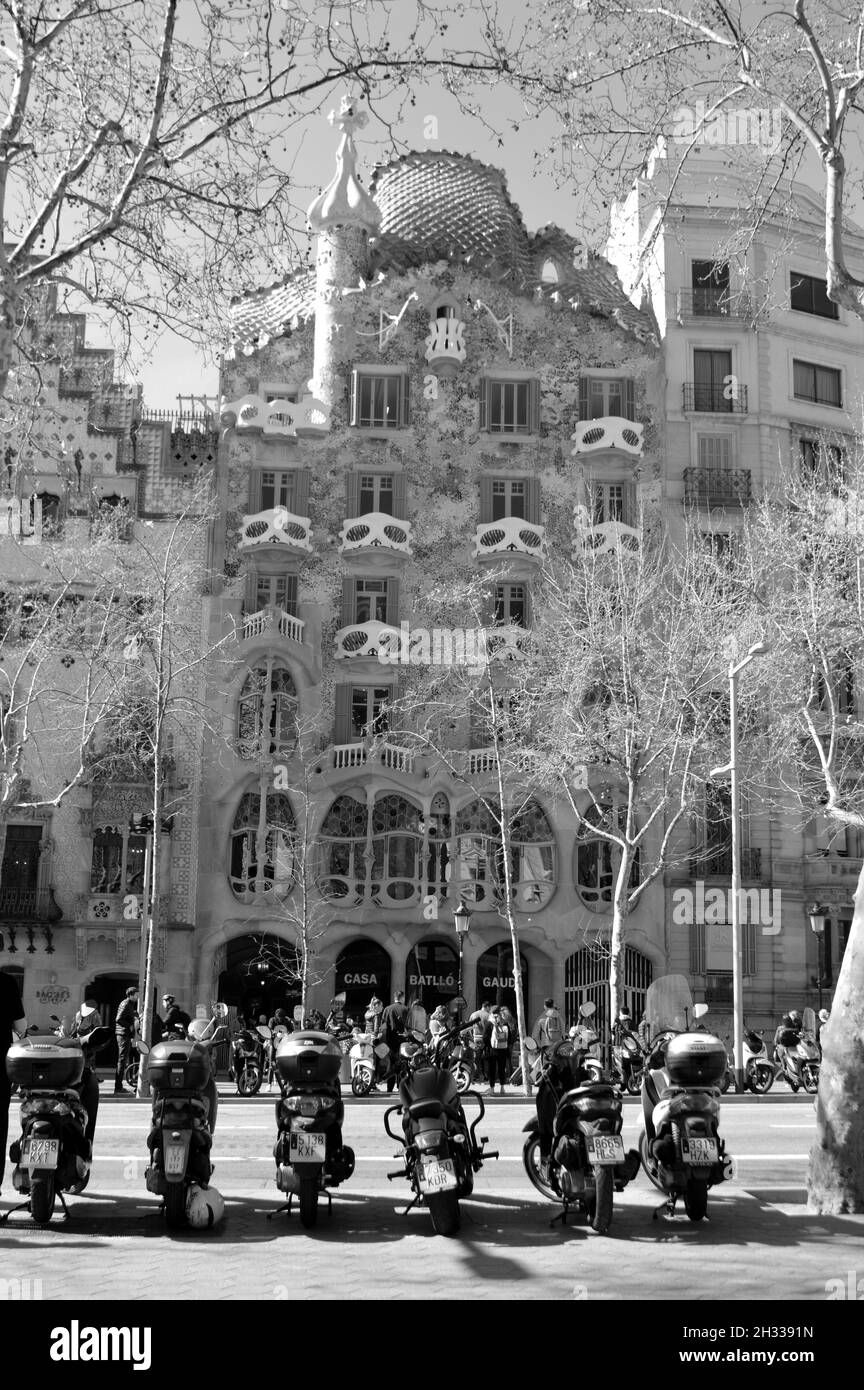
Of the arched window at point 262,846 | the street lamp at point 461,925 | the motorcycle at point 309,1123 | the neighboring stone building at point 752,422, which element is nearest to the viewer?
the motorcycle at point 309,1123

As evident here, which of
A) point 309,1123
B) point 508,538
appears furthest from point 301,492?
point 309,1123

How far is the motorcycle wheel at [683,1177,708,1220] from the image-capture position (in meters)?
9.88

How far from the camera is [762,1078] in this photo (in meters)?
24.6

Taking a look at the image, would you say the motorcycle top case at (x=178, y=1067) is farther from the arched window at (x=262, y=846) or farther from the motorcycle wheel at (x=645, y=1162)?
the arched window at (x=262, y=846)

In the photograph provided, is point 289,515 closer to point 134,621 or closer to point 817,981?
point 134,621

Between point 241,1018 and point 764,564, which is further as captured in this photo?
point 241,1018

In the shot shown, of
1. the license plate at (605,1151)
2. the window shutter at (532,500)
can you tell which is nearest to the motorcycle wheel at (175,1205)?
the license plate at (605,1151)

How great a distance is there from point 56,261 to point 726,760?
23.3 m

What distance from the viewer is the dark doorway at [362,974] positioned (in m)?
33.6

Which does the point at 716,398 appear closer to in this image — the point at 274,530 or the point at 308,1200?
the point at 274,530

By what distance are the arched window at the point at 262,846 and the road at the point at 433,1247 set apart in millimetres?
19853

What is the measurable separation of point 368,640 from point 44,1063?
81.0 ft

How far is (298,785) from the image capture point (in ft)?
109
